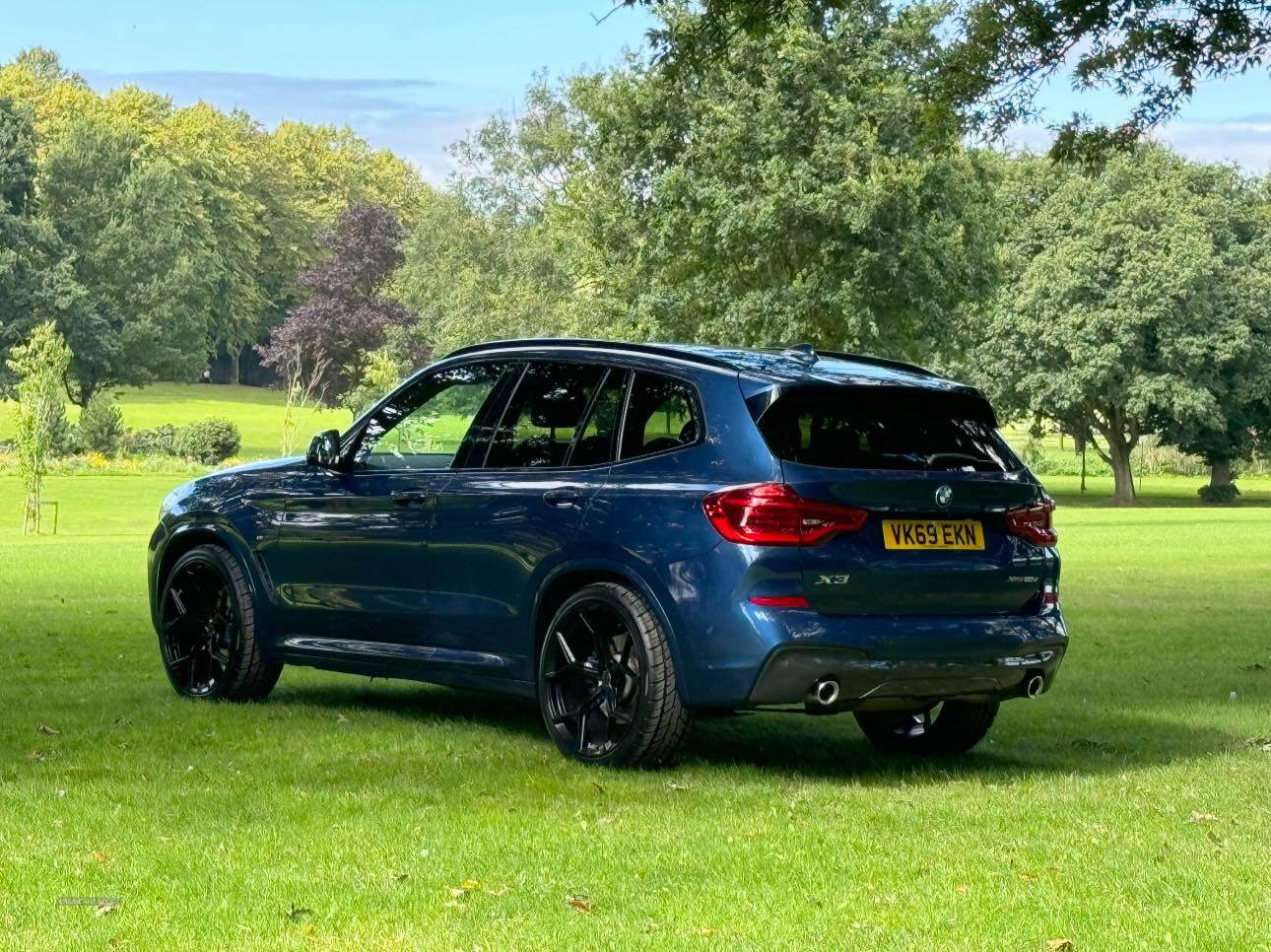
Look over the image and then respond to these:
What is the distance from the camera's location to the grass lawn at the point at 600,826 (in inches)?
221

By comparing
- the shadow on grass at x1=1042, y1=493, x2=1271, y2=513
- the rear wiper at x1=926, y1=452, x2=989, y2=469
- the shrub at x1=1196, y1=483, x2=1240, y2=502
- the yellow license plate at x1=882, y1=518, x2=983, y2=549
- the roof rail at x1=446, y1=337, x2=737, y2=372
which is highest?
the roof rail at x1=446, y1=337, x2=737, y2=372

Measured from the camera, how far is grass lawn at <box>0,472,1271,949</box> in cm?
562

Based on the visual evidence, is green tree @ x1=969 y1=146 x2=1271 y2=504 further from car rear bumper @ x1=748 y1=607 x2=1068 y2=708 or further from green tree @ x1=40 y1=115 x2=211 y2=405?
car rear bumper @ x1=748 y1=607 x2=1068 y2=708

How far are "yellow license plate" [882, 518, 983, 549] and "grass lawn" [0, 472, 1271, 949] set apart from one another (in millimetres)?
1046

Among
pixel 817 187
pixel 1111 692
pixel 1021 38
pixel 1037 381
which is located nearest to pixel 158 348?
pixel 1037 381

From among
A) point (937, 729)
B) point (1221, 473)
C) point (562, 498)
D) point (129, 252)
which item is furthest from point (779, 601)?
point (129, 252)

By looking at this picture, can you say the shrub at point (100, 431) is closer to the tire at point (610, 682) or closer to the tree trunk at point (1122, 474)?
the tree trunk at point (1122, 474)

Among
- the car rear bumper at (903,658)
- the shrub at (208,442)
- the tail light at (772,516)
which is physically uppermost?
the tail light at (772,516)

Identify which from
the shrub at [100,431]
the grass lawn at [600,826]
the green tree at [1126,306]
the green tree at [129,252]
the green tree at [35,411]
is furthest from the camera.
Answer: the green tree at [129,252]

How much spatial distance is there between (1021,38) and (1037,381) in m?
44.0

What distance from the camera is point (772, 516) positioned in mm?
8125

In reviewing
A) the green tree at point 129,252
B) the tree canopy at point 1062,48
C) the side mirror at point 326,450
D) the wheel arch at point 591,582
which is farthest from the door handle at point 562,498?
the green tree at point 129,252

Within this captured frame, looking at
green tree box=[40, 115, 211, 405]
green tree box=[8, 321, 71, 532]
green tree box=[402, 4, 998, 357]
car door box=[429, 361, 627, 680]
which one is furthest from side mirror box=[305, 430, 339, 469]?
green tree box=[40, 115, 211, 405]

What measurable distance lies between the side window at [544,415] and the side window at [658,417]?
0.31m
